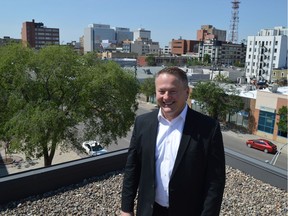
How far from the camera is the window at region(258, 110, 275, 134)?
955 inches

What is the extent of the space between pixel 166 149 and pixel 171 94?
0.56m

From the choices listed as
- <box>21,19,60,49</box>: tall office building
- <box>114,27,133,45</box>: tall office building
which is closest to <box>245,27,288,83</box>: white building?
<box>21,19,60,49</box>: tall office building

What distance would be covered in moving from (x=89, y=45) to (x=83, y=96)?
146 metres

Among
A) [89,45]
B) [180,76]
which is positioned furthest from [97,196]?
[89,45]

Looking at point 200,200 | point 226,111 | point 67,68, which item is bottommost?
point 226,111

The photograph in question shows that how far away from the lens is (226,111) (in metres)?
25.9

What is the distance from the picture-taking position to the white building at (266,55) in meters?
68.2

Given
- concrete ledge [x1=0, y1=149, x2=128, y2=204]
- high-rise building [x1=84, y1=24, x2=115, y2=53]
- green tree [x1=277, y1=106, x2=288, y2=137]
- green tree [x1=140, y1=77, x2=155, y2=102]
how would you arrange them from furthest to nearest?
1. high-rise building [x1=84, y1=24, x2=115, y2=53]
2. green tree [x1=140, y1=77, x2=155, y2=102]
3. green tree [x1=277, y1=106, x2=288, y2=137]
4. concrete ledge [x1=0, y1=149, x2=128, y2=204]

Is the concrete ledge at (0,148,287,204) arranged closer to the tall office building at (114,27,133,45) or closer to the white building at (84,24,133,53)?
the white building at (84,24,133,53)

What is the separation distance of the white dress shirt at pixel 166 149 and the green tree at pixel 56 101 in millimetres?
10029

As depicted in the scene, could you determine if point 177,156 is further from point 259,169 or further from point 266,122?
point 266,122

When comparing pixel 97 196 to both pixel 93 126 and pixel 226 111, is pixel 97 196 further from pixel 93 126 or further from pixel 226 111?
pixel 226 111

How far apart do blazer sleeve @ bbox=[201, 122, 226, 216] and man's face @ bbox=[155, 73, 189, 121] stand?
16.8 inches

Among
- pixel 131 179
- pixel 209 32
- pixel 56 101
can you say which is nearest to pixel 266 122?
pixel 56 101
